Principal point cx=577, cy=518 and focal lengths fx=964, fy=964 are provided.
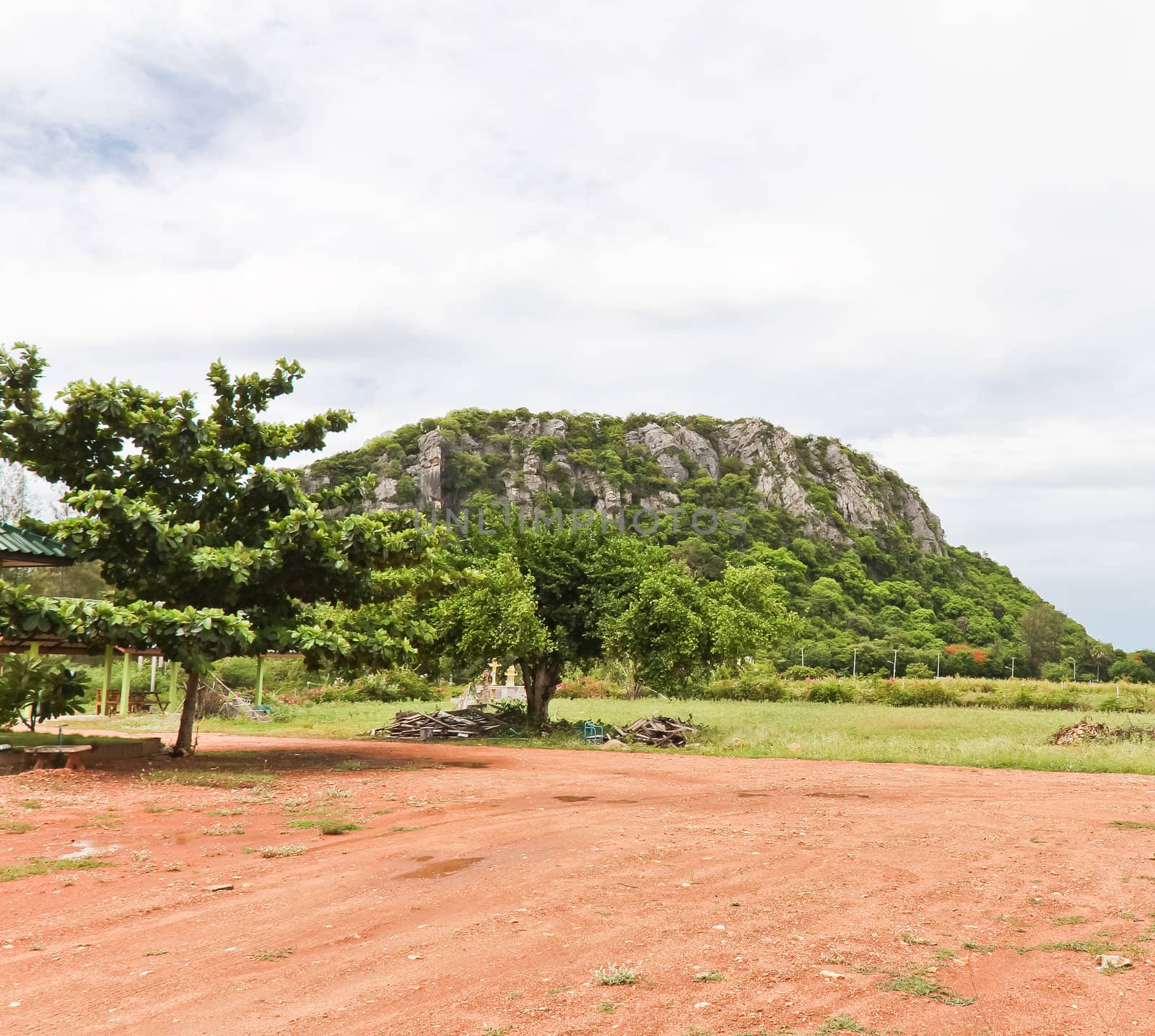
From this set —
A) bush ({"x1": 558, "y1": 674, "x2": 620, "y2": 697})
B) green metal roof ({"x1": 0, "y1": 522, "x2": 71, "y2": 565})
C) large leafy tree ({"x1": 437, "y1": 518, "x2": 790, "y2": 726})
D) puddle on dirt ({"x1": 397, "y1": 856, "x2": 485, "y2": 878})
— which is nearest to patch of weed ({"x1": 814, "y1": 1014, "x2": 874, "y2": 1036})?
puddle on dirt ({"x1": 397, "y1": 856, "x2": 485, "y2": 878})

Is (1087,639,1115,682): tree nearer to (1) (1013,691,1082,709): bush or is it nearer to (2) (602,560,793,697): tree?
(1) (1013,691,1082,709): bush

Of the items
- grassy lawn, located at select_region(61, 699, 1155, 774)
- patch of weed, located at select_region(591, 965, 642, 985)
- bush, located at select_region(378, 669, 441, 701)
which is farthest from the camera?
bush, located at select_region(378, 669, 441, 701)

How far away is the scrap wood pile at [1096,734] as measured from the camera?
2528 cm

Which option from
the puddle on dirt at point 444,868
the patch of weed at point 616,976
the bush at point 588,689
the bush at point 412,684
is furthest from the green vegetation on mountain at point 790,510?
the patch of weed at point 616,976

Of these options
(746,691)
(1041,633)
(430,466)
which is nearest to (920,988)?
(746,691)

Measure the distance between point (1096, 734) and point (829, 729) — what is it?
8.10 meters

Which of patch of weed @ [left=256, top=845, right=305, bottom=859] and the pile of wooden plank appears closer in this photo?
patch of weed @ [left=256, top=845, right=305, bottom=859]

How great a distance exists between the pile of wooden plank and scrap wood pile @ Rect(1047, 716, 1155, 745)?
9813mm

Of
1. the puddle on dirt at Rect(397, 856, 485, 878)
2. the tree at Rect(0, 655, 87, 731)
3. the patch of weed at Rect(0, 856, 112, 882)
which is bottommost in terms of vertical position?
the patch of weed at Rect(0, 856, 112, 882)

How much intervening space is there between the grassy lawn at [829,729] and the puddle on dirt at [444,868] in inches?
530

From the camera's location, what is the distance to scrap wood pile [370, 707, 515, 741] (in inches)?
1048

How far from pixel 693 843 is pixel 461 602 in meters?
15.3

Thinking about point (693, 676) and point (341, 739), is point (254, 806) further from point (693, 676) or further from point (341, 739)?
point (693, 676)

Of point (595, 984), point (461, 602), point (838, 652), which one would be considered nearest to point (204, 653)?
point (461, 602)
